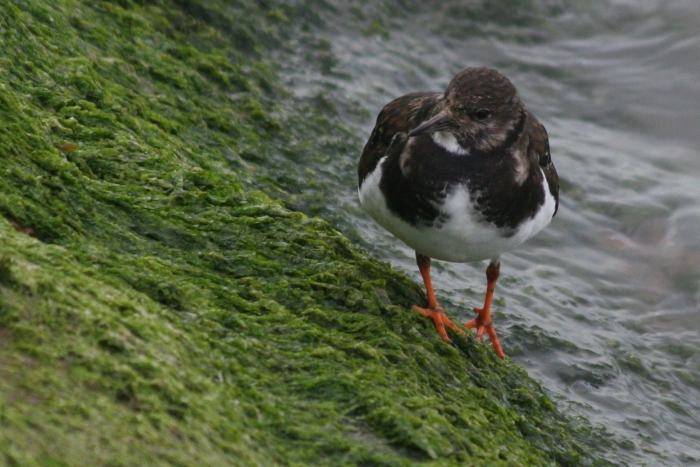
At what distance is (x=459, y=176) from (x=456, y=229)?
9.2 inches

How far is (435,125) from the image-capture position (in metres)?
A: 3.89

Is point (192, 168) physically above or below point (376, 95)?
below

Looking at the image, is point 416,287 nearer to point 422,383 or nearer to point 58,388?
point 422,383

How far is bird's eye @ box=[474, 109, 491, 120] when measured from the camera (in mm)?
4004

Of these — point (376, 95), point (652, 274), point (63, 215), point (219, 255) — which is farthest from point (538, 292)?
point (63, 215)

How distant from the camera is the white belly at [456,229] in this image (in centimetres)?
378

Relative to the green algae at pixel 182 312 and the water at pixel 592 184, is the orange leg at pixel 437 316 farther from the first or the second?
the water at pixel 592 184

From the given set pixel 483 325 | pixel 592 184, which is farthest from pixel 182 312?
pixel 592 184

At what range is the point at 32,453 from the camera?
2225mm

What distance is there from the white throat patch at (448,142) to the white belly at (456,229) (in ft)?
0.67

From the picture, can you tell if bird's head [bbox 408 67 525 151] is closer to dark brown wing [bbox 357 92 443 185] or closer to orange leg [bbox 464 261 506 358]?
dark brown wing [bbox 357 92 443 185]

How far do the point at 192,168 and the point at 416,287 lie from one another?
1.23m

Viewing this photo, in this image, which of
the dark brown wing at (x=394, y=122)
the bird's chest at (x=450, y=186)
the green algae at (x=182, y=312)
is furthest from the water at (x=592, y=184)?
the bird's chest at (x=450, y=186)

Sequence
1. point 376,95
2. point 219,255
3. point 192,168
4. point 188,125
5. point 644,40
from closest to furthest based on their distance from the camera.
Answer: point 219,255 → point 192,168 → point 188,125 → point 376,95 → point 644,40
